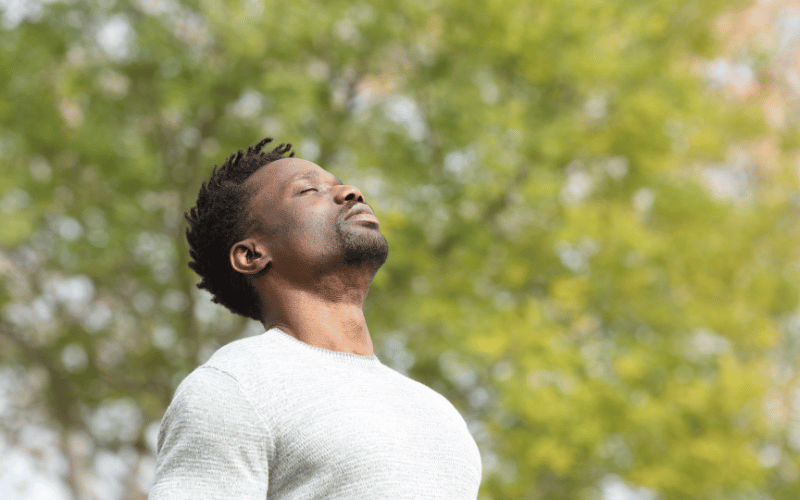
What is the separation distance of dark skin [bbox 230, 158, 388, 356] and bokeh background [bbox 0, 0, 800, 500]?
616 centimetres

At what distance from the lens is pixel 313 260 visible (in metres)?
2.14

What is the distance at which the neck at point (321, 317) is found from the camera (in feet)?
6.98

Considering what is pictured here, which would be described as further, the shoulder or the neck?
the neck

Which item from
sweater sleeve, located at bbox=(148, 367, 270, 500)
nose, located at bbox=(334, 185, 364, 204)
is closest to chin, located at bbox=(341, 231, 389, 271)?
nose, located at bbox=(334, 185, 364, 204)

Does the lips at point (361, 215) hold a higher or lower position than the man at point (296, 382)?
Answer: higher

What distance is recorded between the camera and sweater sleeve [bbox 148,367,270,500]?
67.2 inches

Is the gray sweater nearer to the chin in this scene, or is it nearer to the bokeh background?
the chin

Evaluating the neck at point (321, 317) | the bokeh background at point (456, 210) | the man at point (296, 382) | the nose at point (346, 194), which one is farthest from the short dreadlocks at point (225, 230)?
the bokeh background at point (456, 210)

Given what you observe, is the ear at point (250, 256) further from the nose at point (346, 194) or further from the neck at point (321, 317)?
the nose at point (346, 194)

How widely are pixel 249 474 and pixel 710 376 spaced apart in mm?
9846

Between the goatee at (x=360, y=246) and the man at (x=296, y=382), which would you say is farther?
the goatee at (x=360, y=246)

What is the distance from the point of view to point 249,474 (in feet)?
5.73

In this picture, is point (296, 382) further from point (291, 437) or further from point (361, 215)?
point (361, 215)

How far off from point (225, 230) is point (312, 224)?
11.1 inches
